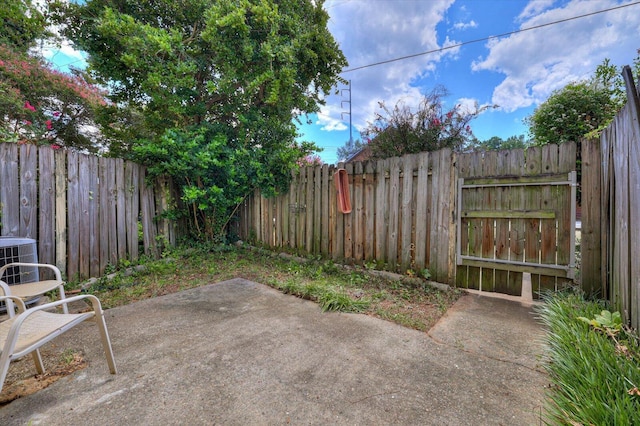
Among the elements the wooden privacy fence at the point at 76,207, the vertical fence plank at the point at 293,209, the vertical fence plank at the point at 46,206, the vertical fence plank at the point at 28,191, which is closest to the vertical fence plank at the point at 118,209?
the wooden privacy fence at the point at 76,207

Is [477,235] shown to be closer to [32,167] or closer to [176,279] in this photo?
[176,279]

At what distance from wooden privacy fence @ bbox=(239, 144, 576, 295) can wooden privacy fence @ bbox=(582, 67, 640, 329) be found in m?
0.14

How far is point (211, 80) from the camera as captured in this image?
14.3 ft

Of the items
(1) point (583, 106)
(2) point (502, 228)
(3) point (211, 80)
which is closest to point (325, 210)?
(2) point (502, 228)

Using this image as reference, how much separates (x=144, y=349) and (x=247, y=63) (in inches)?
166

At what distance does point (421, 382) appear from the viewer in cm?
159

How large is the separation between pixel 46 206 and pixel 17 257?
0.86 metres

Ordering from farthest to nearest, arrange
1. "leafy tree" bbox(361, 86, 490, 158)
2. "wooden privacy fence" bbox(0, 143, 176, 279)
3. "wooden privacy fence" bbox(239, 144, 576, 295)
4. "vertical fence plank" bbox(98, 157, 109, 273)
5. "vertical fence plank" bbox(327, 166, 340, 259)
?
"leafy tree" bbox(361, 86, 490, 158) → "vertical fence plank" bbox(327, 166, 340, 259) → "vertical fence plank" bbox(98, 157, 109, 273) → "wooden privacy fence" bbox(0, 143, 176, 279) → "wooden privacy fence" bbox(239, 144, 576, 295)

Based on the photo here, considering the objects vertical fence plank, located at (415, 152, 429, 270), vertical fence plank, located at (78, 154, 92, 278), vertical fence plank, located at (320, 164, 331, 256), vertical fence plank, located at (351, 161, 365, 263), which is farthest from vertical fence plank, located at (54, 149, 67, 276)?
vertical fence plank, located at (415, 152, 429, 270)

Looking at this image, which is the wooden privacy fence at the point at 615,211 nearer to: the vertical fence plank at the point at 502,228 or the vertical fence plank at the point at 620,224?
the vertical fence plank at the point at 620,224

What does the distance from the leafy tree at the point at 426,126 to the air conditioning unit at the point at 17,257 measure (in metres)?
6.07

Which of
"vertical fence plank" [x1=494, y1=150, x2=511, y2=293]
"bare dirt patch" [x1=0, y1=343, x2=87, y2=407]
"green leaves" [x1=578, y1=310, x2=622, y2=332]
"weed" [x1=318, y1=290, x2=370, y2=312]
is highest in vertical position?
"vertical fence plank" [x1=494, y1=150, x2=511, y2=293]

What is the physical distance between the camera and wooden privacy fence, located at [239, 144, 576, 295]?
269cm

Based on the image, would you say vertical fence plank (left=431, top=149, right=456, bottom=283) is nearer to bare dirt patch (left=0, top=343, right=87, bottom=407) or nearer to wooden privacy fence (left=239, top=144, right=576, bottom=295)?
wooden privacy fence (left=239, top=144, right=576, bottom=295)
